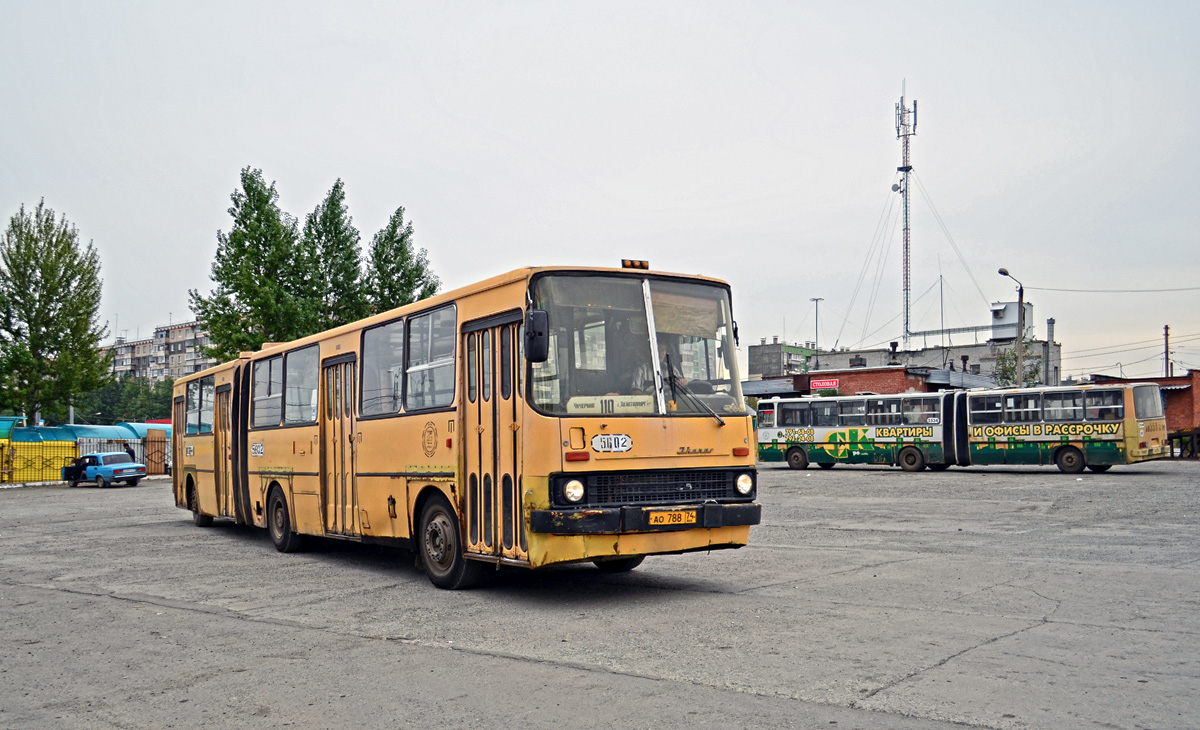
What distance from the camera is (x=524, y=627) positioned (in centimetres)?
836

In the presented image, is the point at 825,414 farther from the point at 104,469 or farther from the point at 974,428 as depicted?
the point at 104,469

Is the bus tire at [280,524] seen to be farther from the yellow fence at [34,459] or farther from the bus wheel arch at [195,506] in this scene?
the yellow fence at [34,459]

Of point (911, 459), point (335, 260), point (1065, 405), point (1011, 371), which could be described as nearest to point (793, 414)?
point (911, 459)

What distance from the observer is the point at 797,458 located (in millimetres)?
43500

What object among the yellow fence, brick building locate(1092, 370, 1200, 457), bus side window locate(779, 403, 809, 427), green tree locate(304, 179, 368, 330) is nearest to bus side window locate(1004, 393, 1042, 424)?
bus side window locate(779, 403, 809, 427)

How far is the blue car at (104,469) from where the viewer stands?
40594 mm

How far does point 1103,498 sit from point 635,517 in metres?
17.2

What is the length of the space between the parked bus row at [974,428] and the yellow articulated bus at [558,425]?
1062 inches

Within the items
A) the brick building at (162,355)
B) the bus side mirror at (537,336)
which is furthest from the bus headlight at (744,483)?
the brick building at (162,355)

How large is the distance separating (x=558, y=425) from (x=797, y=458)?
3578cm

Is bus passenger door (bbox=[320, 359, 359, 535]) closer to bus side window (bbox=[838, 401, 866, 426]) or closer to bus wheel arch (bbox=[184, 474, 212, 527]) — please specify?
bus wheel arch (bbox=[184, 474, 212, 527])

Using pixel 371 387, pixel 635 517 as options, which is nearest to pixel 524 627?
pixel 635 517

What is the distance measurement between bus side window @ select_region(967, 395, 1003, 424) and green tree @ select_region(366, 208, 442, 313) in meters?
23.4

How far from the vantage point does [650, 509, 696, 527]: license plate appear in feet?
30.2
